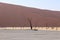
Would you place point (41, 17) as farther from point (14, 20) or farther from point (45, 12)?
point (14, 20)

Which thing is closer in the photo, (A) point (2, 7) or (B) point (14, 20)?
(B) point (14, 20)

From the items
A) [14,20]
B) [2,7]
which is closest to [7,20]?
[14,20]

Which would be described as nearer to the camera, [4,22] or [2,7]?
[4,22]

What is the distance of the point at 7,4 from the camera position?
53.2 meters

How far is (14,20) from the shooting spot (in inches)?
1848

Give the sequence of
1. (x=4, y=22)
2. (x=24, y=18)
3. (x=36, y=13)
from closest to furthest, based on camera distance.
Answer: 1. (x=4, y=22)
2. (x=24, y=18)
3. (x=36, y=13)

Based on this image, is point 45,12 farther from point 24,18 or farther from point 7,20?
point 7,20

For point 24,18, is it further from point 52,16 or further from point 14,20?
point 52,16

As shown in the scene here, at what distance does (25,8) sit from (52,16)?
7139 millimetres

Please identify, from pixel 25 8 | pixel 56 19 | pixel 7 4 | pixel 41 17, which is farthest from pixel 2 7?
pixel 56 19

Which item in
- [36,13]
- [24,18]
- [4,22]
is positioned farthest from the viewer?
[36,13]

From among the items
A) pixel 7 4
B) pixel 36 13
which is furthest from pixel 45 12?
pixel 7 4

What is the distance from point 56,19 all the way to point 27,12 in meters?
7.83

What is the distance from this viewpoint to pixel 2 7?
170ft
